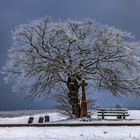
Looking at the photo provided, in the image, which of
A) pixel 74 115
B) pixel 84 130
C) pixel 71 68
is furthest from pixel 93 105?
pixel 84 130

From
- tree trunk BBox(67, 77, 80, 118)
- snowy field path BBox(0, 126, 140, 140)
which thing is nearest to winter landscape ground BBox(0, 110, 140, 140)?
snowy field path BBox(0, 126, 140, 140)

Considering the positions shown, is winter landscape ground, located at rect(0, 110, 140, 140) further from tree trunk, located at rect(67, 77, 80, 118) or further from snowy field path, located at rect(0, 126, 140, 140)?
tree trunk, located at rect(67, 77, 80, 118)

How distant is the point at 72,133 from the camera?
17.0m

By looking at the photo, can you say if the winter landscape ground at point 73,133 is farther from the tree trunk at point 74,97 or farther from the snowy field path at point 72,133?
the tree trunk at point 74,97

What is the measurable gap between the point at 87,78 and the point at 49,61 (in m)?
3.92

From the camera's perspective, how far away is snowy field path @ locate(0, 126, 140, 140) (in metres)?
15.6

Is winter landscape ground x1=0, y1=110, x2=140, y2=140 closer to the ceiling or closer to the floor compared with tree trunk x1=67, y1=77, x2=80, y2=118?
closer to the floor

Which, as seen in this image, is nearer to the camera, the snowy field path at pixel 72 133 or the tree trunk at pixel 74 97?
the snowy field path at pixel 72 133

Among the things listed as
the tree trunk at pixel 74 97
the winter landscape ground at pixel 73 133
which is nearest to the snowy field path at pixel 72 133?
the winter landscape ground at pixel 73 133

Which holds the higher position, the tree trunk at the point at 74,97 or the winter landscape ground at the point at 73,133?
the tree trunk at the point at 74,97

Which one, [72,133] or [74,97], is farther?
[74,97]

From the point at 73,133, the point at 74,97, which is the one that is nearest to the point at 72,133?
the point at 73,133

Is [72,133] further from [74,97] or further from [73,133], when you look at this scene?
[74,97]

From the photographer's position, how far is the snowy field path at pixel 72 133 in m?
15.6
